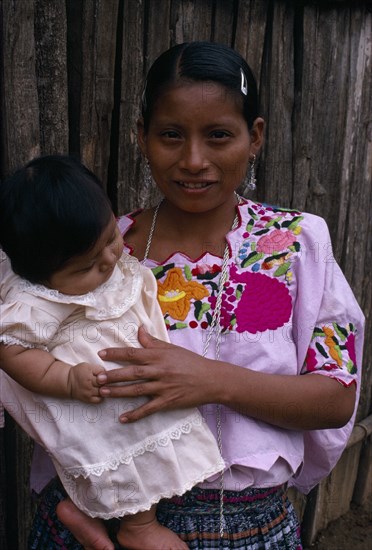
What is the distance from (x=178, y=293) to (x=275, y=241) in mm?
305

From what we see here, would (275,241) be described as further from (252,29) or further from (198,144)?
(252,29)

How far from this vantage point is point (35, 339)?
5.18 ft

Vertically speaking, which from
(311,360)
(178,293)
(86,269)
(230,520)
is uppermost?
(86,269)

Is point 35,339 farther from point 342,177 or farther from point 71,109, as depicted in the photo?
point 342,177

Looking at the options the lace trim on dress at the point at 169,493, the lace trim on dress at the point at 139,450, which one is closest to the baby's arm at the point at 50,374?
the lace trim on dress at the point at 139,450

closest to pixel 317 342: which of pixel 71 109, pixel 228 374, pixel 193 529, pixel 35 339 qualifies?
pixel 228 374

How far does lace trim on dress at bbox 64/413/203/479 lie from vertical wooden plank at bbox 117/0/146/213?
110cm

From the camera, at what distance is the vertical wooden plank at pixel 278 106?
2750mm

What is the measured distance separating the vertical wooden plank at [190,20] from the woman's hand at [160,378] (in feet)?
4.52

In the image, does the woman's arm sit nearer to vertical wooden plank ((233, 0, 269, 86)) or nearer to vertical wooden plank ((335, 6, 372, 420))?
vertical wooden plank ((233, 0, 269, 86))

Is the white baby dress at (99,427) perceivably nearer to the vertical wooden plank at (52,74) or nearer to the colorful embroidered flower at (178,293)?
Result: the colorful embroidered flower at (178,293)

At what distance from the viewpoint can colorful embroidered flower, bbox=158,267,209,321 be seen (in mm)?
1788

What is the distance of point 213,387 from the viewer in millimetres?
1634

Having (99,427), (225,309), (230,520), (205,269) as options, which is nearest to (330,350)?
(225,309)
